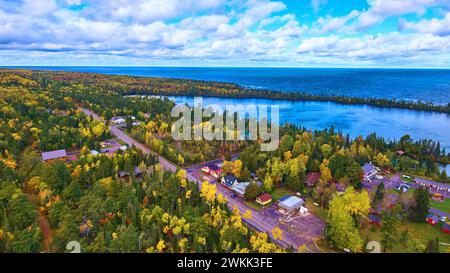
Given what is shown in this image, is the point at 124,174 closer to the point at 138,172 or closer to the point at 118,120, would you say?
the point at 138,172

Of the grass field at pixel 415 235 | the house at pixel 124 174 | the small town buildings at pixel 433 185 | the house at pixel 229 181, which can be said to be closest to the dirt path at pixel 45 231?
the house at pixel 124 174

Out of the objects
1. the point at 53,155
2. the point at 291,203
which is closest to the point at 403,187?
the point at 291,203

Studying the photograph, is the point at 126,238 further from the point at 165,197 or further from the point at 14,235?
the point at 14,235

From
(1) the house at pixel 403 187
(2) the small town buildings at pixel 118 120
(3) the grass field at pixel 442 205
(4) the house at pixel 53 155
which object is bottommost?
(3) the grass field at pixel 442 205

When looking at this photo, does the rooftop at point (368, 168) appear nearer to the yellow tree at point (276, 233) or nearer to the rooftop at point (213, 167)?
the rooftop at point (213, 167)

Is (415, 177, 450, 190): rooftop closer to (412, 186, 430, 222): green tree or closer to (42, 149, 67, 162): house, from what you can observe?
(412, 186, 430, 222): green tree

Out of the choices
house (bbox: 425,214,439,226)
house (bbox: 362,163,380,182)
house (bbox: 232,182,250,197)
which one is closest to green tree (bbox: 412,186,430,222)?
house (bbox: 425,214,439,226)
